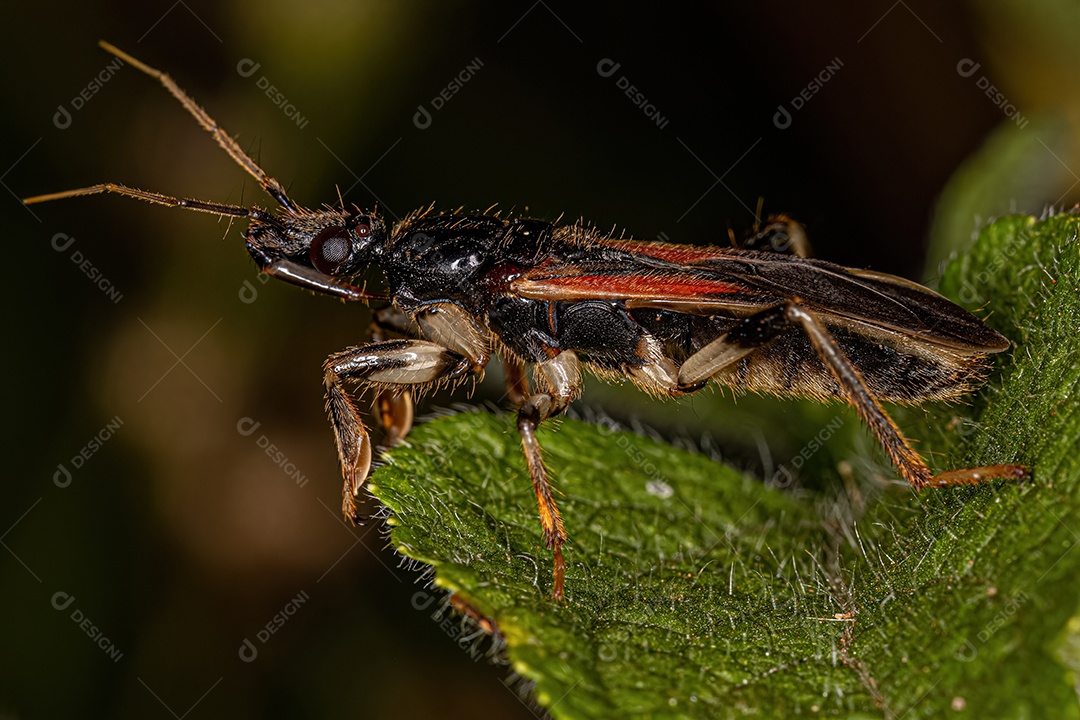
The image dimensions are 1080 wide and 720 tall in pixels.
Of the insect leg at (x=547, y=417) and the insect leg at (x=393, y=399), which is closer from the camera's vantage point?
the insect leg at (x=547, y=417)

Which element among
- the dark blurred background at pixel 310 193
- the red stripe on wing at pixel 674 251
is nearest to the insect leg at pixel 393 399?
the dark blurred background at pixel 310 193

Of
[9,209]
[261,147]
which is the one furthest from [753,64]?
[9,209]

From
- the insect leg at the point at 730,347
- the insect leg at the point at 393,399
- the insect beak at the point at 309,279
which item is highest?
the insect beak at the point at 309,279

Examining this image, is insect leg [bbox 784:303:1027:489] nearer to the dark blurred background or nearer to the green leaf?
the green leaf

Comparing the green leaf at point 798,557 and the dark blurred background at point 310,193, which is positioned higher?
the dark blurred background at point 310,193

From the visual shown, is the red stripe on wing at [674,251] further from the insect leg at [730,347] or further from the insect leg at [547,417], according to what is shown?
the insect leg at [547,417]

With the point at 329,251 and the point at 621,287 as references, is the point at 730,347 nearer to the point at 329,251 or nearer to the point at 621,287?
the point at 621,287

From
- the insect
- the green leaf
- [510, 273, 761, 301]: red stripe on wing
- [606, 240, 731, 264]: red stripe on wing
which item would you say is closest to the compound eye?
the insect
